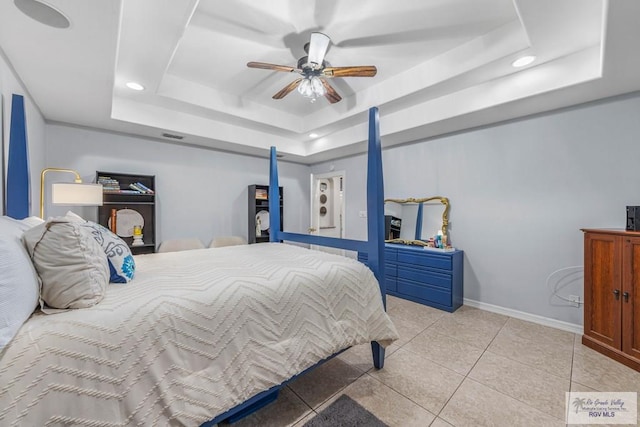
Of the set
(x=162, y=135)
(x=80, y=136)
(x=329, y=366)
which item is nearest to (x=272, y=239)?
(x=329, y=366)

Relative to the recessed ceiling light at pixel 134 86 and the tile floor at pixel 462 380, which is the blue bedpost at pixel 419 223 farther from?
the recessed ceiling light at pixel 134 86

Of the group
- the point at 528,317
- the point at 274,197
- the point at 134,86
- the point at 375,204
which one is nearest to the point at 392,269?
the point at 528,317

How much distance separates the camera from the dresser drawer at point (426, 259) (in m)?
3.11

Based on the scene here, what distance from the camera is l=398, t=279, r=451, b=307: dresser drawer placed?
309 centimetres

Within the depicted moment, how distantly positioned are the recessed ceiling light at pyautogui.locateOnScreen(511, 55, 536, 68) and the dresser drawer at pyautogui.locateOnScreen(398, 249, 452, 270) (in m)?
2.02

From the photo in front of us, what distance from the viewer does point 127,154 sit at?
344cm

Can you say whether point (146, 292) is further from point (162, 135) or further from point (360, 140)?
point (360, 140)

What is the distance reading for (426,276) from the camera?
129 inches

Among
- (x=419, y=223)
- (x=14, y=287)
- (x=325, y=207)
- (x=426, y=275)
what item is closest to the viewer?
(x=14, y=287)

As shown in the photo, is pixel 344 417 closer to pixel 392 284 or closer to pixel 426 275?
pixel 426 275

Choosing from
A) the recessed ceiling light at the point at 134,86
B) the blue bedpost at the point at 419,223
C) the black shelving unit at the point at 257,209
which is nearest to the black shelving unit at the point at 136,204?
the recessed ceiling light at the point at 134,86

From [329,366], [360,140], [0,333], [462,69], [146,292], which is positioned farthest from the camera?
[360,140]

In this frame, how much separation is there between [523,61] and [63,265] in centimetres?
331

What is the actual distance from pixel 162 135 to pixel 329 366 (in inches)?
137
